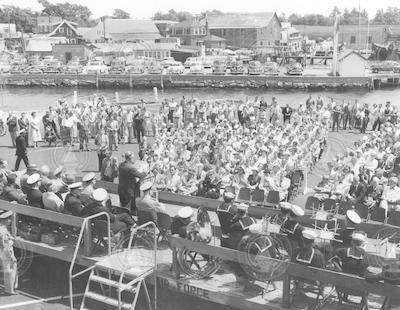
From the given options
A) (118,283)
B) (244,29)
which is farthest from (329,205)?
→ (244,29)

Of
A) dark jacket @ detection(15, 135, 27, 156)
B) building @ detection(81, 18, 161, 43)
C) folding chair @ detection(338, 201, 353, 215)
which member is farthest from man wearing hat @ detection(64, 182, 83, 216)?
building @ detection(81, 18, 161, 43)

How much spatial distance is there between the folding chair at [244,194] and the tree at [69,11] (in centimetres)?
15855

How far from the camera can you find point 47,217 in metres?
8.80

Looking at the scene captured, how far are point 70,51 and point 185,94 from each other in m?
33.4

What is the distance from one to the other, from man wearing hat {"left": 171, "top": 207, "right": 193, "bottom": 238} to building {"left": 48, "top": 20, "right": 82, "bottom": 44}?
104 metres

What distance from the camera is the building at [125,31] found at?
101 m

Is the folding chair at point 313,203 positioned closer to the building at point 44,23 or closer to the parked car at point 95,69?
the parked car at point 95,69

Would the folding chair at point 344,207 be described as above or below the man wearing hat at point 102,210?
below

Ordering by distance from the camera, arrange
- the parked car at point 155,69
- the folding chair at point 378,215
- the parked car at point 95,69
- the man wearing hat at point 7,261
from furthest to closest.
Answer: the parked car at point 95,69
the parked car at point 155,69
the folding chair at point 378,215
the man wearing hat at point 7,261

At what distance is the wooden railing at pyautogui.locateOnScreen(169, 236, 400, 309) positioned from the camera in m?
6.34

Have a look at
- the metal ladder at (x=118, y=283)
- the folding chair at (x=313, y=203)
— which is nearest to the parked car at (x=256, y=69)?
the folding chair at (x=313, y=203)

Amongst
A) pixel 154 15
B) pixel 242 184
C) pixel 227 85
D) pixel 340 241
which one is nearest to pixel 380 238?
pixel 340 241

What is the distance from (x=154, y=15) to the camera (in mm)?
194750

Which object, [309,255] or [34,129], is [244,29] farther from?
[309,255]
